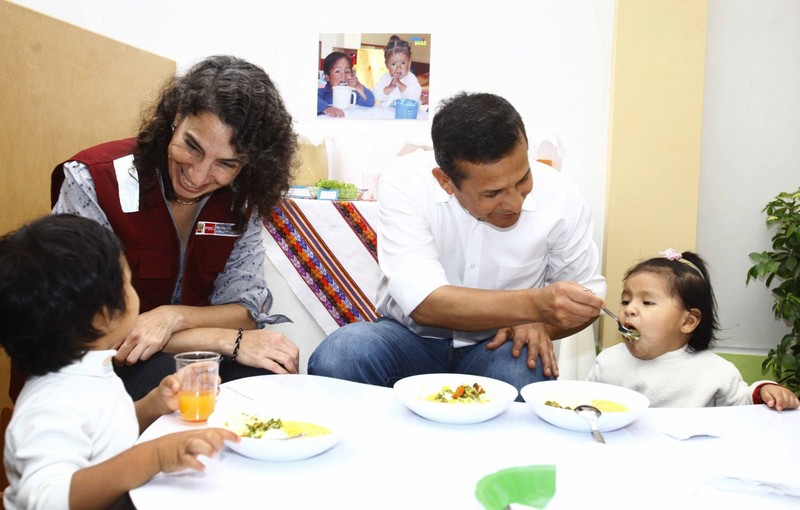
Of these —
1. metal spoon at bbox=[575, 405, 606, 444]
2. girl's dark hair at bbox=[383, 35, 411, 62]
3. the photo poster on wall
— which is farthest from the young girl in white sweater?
girl's dark hair at bbox=[383, 35, 411, 62]

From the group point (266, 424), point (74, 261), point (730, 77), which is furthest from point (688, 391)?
point (730, 77)

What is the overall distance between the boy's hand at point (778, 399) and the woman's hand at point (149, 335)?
56.2 inches

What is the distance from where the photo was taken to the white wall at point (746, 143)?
339 centimetres

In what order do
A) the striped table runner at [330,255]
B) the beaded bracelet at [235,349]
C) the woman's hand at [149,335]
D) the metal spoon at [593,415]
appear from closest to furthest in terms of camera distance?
the metal spoon at [593,415] < the woman's hand at [149,335] < the beaded bracelet at [235,349] < the striped table runner at [330,255]

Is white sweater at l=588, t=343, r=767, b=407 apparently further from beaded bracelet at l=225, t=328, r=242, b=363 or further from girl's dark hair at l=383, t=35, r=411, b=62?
girl's dark hair at l=383, t=35, r=411, b=62

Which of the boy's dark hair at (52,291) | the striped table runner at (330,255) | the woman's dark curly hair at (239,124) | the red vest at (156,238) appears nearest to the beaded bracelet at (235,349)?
the red vest at (156,238)

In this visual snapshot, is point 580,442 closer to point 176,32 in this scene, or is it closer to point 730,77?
point 730,77

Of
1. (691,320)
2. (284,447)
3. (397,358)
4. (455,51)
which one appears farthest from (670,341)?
(455,51)

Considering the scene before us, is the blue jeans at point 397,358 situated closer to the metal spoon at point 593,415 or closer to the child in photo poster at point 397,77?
the metal spoon at point 593,415

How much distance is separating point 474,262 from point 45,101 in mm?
1763

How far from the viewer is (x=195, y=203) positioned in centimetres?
193

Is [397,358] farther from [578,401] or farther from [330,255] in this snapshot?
[330,255]

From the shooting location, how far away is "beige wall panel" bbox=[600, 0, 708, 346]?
3215 millimetres

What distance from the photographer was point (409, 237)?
1978 millimetres
